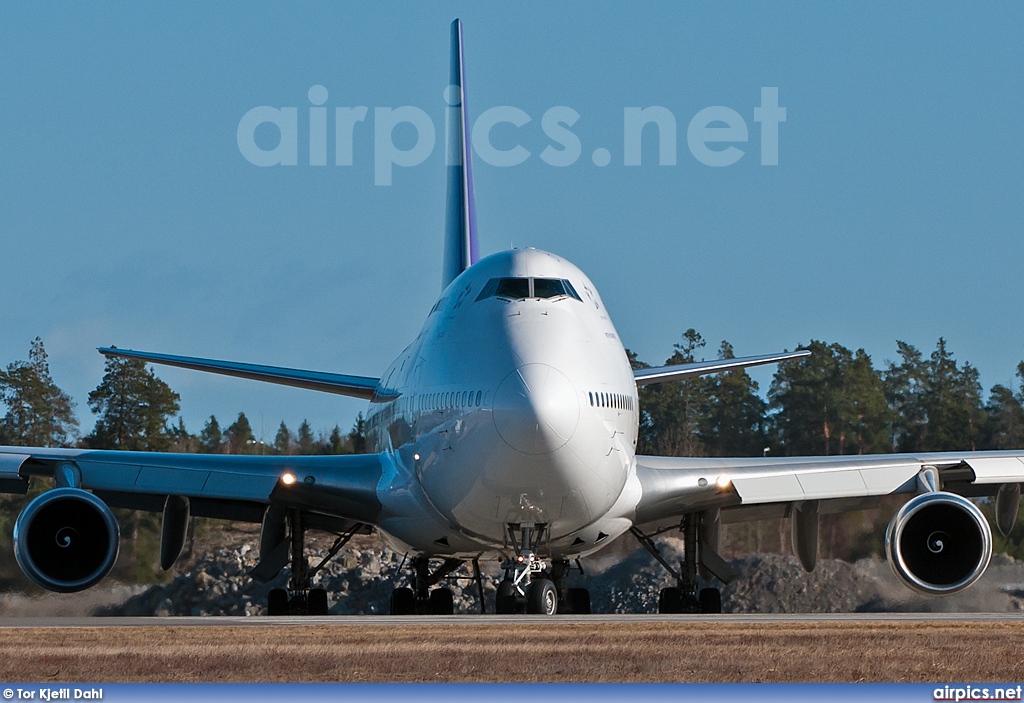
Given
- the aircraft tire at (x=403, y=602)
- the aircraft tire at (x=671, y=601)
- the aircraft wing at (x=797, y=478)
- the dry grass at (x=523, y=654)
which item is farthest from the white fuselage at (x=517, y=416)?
the dry grass at (x=523, y=654)

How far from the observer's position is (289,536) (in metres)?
25.0

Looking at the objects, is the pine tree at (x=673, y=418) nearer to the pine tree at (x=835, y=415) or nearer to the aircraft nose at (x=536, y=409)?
the pine tree at (x=835, y=415)

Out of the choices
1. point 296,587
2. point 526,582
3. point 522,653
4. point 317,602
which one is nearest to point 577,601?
point 317,602

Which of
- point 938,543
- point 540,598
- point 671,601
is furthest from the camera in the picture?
point 671,601

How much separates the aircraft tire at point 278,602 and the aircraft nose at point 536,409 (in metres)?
6.84

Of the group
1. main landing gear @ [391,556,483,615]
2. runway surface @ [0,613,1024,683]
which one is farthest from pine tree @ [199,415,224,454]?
runway surface @ [0,613,1024,683]

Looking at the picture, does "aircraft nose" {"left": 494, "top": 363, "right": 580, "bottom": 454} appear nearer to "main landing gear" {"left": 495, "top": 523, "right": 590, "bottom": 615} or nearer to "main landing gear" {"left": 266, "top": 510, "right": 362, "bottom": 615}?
"main landing gear" {"left": 495, "top": 523, "right": 590, "bottom": 615}

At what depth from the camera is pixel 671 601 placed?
24406 mm

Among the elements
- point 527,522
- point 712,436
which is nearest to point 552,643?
point 527,522

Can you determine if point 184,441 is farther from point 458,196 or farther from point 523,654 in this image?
point 523,654

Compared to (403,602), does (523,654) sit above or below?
above

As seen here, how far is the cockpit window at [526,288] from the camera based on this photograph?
2008 centimetres

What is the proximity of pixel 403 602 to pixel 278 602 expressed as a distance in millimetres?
2178

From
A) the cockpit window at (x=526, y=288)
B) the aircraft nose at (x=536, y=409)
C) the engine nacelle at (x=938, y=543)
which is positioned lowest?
the engine nacelle at (x=938, y=543)
